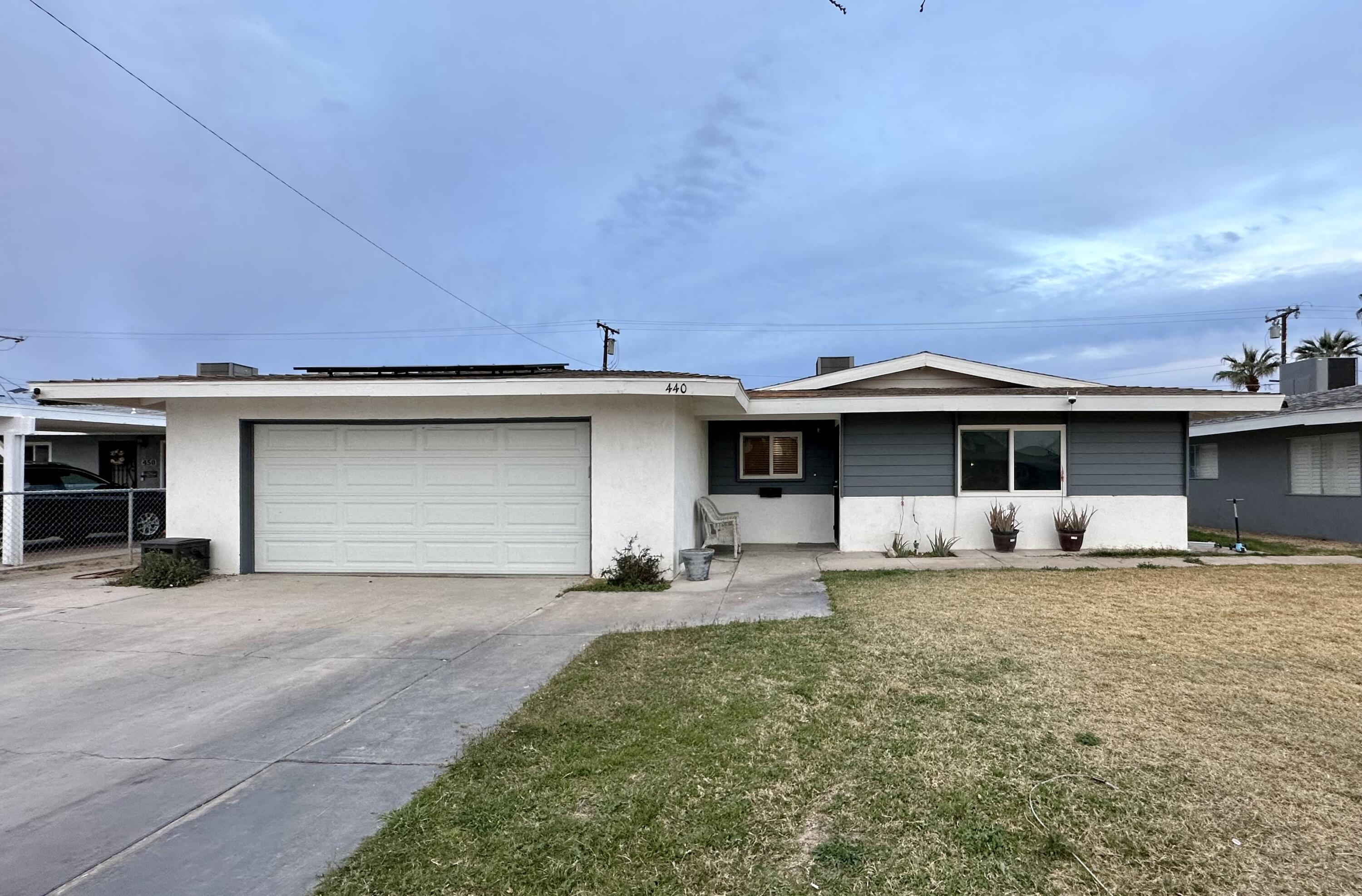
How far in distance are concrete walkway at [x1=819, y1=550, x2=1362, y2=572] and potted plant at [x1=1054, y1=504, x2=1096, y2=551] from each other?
0.16m

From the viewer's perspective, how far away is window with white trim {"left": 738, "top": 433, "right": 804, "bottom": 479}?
13.0 m

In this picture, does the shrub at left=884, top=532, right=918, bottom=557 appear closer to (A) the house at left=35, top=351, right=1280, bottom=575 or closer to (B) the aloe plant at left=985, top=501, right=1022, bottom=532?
(A) the house at left=35, top=351, right=1280, bottom=575

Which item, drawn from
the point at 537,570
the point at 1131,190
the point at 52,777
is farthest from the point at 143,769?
the point at 1131,190

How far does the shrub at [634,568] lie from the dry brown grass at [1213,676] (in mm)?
2451

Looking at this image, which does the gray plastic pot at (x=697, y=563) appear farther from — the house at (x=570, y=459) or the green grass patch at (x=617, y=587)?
the green grass patch at (x=617, y=587)

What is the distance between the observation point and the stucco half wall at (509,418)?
9.34 metres

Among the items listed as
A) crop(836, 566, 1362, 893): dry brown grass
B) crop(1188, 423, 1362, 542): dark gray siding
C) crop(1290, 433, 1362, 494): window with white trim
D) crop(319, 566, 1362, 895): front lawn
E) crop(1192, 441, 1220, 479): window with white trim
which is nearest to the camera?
crop(319, 566, 1362, 895): front lawn

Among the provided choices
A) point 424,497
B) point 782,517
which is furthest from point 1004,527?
point 424,497

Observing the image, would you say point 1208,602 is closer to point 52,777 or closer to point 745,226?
point 52,777

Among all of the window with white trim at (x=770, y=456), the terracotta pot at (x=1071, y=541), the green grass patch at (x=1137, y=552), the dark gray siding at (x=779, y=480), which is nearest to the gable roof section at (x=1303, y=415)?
the green grass patch at (x=1137, y=552)

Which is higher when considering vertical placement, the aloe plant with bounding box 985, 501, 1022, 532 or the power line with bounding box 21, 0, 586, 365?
the power line with bounding box 21, 0, 586, 365

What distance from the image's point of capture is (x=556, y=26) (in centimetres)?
1180

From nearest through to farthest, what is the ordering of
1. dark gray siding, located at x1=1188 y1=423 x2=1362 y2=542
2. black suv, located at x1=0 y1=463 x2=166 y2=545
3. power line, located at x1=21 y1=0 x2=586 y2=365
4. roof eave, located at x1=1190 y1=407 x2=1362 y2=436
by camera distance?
power line, located at x1=21 y1=0 x2=586 y2=365 → roof eave, located at x1=1190 y1=407 x2=1362 y2=436 → dark gray siding, located at x1=1188 y1=423 x2=1362 y2=542 → black suv, located at x1=0 y1=463 x2=166 y2=545

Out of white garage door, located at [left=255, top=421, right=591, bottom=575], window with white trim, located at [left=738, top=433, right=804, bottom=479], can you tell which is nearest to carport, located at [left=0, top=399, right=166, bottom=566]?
white garage door, located at [left=255, top=421, right=591, bottom=575]
